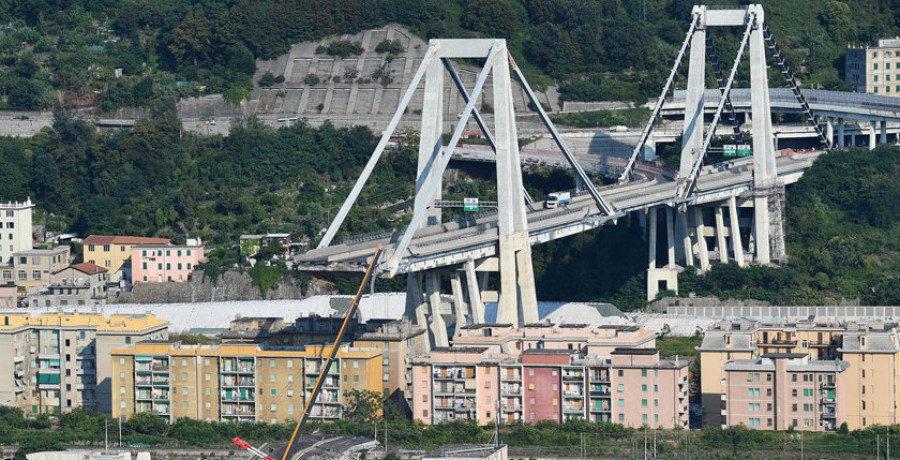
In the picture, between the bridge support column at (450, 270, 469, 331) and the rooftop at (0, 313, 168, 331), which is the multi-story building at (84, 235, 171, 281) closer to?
the rooftop at (0, 313, 168, 331)

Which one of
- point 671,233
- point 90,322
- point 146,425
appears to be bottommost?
point 146,425

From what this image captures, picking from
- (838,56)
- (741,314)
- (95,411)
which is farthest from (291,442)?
(838,56)

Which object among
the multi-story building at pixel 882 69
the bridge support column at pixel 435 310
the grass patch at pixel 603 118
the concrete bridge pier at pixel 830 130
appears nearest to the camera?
the bridge support column at pixel 435 310

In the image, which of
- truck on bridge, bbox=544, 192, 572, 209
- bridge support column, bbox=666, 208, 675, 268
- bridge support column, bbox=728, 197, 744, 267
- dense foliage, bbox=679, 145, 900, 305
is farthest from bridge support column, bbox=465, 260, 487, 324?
bridge support column, bbox=728, 197, 744, 267

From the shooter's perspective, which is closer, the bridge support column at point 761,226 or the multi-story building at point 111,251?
the bridge support column at point 761,226

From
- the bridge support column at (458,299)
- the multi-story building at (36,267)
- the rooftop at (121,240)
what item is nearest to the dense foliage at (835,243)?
the bridge support column at (458,299)

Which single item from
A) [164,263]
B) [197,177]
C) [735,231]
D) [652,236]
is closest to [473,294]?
[652,236]

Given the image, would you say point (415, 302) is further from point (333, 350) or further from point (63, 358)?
point (63, 358)

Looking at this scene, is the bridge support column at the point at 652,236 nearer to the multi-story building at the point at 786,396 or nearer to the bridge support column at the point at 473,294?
the bridge support column at the point at 473,294
